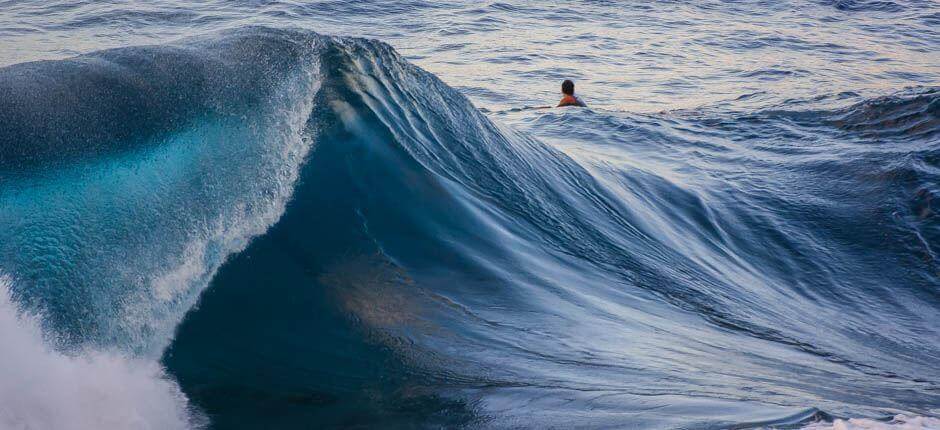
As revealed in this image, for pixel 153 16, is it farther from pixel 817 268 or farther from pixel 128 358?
pixel 128 358

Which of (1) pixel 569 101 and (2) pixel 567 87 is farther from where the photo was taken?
(2) pixel 567 87

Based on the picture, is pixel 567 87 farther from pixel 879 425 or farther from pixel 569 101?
pixel 879 425

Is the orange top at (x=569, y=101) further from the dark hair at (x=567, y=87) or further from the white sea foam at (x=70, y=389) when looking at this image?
the white sea foam at (x=70, y=389)

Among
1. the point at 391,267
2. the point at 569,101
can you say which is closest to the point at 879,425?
the point at 391,267

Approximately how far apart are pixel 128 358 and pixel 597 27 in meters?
15.5

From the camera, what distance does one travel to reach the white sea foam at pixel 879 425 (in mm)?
2088

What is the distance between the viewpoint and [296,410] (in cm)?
266

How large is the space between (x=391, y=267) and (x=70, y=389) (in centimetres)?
127

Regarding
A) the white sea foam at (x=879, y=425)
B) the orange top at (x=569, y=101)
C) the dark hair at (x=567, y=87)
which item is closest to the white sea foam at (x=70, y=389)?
the white sea foam at (x=879, y=425)

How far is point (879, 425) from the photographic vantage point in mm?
2121

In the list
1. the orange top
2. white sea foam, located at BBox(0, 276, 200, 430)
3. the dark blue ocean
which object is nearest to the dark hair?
the orange top

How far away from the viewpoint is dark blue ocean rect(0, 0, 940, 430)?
103 inches

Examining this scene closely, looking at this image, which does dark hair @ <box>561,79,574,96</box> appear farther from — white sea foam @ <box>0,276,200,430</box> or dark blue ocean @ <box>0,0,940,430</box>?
white sea foam @ <box>0,276,200,430</box>

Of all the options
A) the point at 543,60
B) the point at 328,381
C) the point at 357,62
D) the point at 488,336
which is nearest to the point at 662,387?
the point at 488,336
